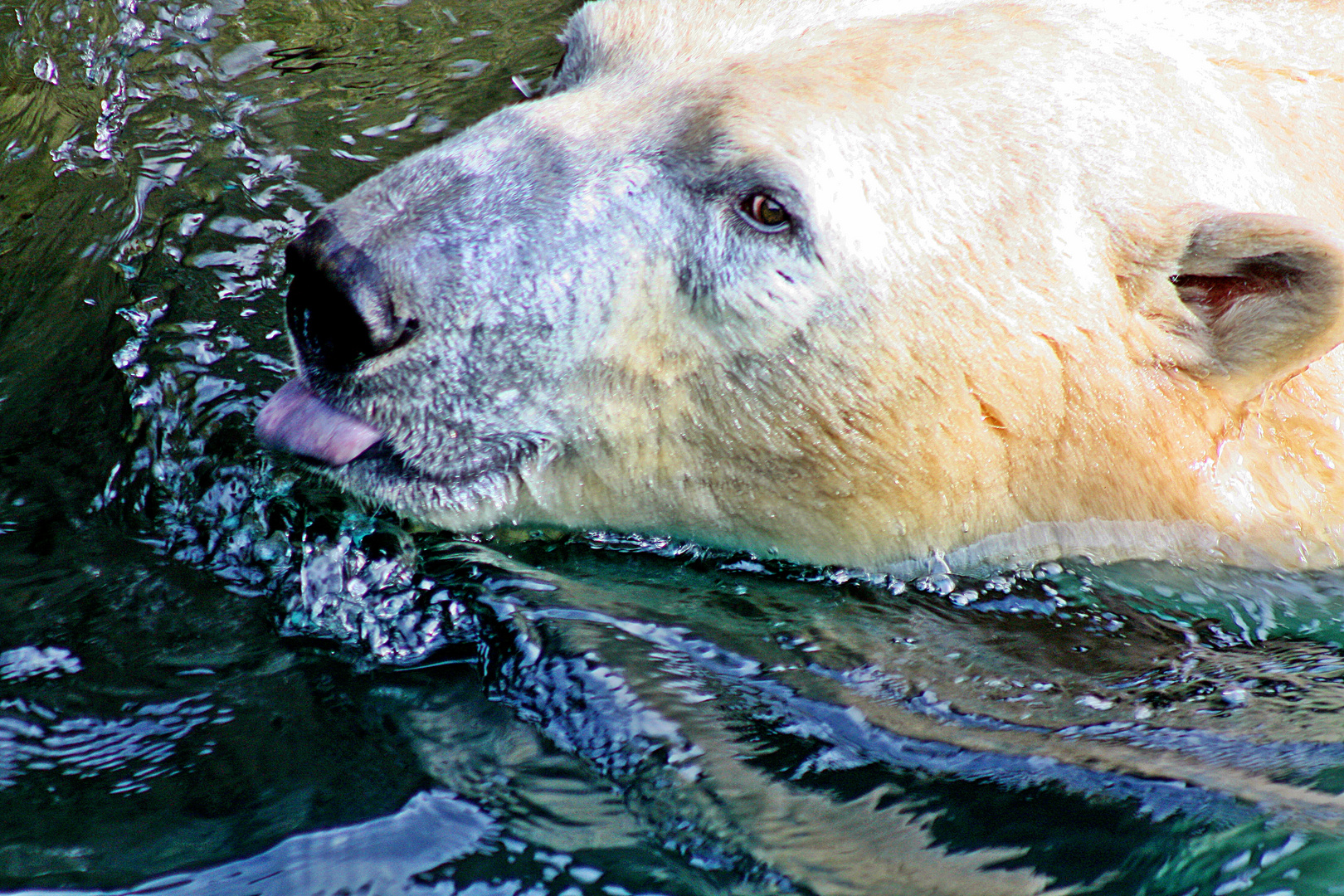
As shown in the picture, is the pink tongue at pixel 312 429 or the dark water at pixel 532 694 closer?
the dark water at pixel 532 694

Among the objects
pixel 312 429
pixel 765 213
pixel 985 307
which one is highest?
pixel 765 213

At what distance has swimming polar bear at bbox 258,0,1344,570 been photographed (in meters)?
2.56

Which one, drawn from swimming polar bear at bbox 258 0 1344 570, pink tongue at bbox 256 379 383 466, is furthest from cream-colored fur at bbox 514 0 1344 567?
pink tongue at bbox 256 379 383 466

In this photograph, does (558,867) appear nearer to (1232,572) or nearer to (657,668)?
(657,668)

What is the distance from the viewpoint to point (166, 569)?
293 cm

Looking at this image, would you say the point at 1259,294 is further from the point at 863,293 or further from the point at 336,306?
the point at 336,306

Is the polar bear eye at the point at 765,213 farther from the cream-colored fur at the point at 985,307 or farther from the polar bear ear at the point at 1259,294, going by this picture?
the polar bear ear at the point at 1259,294

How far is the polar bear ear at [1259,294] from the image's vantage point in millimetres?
2518

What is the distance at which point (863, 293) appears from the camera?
2.62 metres

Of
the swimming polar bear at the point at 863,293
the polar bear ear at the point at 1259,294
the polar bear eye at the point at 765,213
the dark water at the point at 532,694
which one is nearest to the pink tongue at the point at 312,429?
the swimming polar bear at the point at 863,293

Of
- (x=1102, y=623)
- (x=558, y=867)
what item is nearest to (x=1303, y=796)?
(x=1102, y=623)

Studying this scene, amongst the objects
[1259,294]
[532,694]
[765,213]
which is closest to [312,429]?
[532,694]

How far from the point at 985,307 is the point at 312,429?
1435 mm

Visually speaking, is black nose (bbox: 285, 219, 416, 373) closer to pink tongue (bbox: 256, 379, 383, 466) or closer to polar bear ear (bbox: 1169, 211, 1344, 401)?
pink tongue (bbox: 256, 379, 383, 466)
